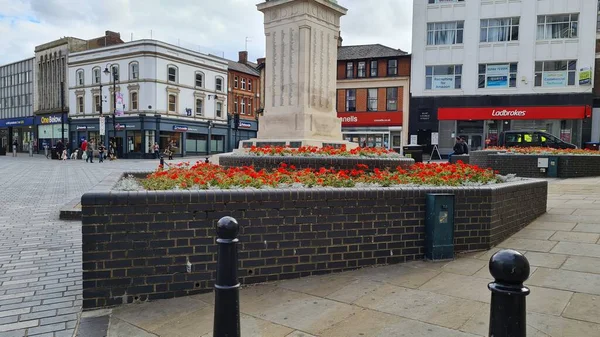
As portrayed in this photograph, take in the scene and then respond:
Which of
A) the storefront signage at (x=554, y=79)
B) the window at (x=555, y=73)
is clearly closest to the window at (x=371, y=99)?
the window at (x=555, y=73)

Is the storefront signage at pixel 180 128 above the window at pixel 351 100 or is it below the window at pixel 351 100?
below

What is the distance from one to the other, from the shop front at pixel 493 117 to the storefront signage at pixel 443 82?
963 millimetres

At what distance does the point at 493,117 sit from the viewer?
35562 mm

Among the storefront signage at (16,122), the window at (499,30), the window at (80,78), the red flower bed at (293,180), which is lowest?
the red flower bed at (293,180)

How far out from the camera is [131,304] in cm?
425

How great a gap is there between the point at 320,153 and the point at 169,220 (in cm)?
702

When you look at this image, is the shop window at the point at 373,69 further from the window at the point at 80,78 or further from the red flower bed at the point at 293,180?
the red flower bed at the point at 293,180

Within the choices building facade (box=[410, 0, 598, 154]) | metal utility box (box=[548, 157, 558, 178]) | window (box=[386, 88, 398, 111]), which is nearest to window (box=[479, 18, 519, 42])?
building facade (box=[410, 0, 598, 154])

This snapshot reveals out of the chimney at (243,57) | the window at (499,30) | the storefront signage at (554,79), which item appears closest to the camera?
the storefront signage at (554,79)

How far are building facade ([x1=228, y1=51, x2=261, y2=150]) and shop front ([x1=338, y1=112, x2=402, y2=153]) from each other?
15846 millimetres

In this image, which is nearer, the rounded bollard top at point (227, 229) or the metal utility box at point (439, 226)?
the rounded bollard top at point (227, 229)

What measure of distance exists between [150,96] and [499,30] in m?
32.9

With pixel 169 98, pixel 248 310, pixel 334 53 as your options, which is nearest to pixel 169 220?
pixel 248 310

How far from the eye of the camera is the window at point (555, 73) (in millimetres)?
34219
